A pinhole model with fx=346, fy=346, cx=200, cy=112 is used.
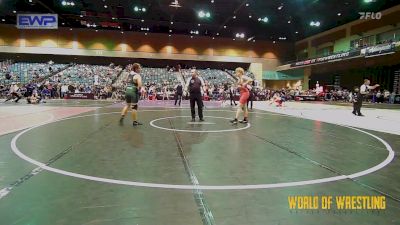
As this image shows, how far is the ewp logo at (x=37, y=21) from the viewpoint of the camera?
740 inches

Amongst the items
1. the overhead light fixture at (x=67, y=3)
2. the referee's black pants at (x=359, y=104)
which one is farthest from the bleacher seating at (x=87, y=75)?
the referee's black pants at (x=359, y=104)

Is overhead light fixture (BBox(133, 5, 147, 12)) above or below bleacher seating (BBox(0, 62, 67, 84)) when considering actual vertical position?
above

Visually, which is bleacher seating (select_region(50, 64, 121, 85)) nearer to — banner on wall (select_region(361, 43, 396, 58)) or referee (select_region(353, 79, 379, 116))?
banner on wall (select_region(361, 43, 396, 58))

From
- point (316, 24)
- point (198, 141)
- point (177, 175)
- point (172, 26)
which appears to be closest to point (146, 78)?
point (172, 26)

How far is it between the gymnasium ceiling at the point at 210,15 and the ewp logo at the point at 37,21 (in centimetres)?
1070

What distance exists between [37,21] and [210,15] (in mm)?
18376

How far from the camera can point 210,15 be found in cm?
3409

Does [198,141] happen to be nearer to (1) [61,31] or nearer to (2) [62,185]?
(2) [62,185]

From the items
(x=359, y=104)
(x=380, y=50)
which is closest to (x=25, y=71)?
(x=359, y=104)

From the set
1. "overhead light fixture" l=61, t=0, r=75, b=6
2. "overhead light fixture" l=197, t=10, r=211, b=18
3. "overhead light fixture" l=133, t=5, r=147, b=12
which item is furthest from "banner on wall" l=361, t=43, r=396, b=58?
"overhead light fixture" l=61, t=0, r=75, b=6

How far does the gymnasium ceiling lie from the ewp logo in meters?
10.7

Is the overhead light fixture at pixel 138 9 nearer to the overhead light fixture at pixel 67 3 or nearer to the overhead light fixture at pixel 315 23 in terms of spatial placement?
the overhead light fixture at pixel 67 3

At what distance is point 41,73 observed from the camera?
3631 cm

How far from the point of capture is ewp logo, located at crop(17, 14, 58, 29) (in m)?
18.8
